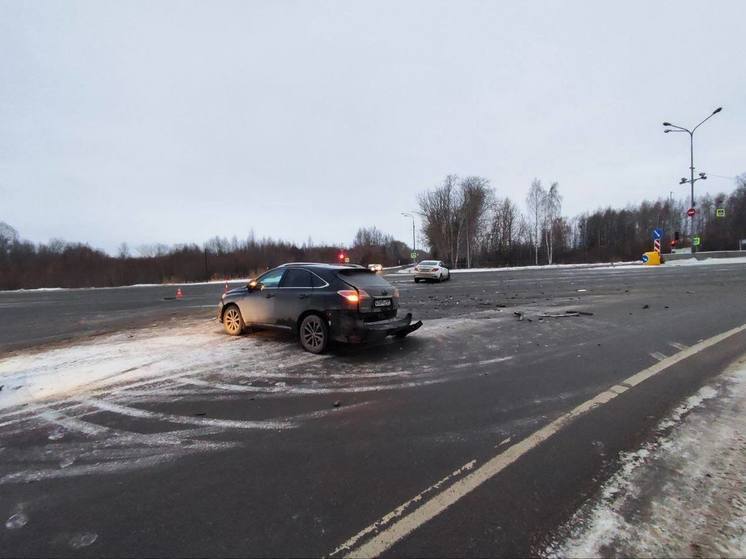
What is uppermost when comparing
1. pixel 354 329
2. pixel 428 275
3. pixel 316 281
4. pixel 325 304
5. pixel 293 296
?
pixel 316 281

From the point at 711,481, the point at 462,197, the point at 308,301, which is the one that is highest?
the point at 462,197

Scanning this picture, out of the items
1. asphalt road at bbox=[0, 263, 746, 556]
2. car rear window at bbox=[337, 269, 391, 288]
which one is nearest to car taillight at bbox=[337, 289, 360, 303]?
car rear window at bbox=[337, 269, 391, 288]

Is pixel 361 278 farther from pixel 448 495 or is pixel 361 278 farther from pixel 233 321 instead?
pixel 448 495

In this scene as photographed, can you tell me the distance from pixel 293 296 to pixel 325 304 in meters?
0.95

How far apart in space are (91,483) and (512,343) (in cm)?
675

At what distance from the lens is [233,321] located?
9234 millimetres

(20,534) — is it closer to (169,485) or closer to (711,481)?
(169,485)

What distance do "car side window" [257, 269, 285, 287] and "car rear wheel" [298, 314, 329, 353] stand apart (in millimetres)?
1270

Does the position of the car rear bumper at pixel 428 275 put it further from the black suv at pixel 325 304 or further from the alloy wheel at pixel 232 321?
the black suv at pixel 325 304

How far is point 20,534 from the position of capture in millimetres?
2643

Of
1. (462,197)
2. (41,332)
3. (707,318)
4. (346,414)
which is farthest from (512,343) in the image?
(462,197)

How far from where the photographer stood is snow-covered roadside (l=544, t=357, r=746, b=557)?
2.34 meters

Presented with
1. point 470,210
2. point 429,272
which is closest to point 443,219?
point 470,210

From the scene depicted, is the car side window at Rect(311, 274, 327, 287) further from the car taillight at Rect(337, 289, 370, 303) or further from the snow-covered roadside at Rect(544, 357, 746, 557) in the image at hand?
the snow-covered roadside at Rect(544, 357, 746, 557)
